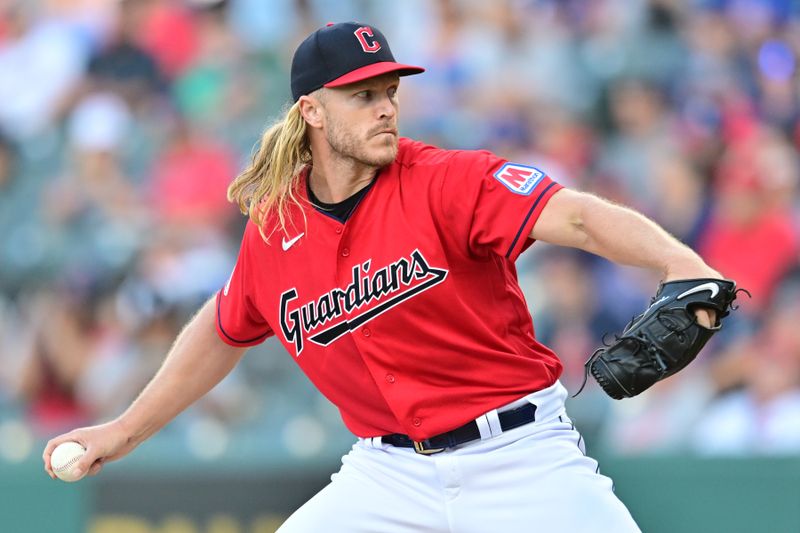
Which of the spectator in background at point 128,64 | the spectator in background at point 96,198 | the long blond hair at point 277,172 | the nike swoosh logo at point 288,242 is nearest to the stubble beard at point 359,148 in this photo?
the long blond hair at point 277,172

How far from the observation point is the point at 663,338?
3285 mm

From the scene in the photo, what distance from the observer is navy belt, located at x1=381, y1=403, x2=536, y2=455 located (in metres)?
3.96

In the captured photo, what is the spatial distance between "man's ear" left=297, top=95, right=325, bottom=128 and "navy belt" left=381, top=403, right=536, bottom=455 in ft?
3.71

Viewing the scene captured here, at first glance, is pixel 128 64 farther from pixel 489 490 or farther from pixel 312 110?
pixel 489 490

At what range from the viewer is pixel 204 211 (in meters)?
8.92

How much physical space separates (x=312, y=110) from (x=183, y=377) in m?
1.09

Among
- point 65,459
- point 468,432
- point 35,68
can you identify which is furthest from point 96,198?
point 468,432

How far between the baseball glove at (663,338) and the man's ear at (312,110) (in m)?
1.37

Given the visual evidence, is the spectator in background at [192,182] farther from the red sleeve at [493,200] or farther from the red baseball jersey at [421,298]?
the red sleeve at [493,200]

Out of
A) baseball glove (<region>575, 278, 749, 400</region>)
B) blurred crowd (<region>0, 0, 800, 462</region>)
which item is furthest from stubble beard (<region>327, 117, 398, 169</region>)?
blurred crowd (<region>0, 0, 800, 462</region>)

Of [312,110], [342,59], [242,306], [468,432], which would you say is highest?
[342,59]

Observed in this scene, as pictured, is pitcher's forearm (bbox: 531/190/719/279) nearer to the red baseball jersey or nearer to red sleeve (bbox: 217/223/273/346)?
the red baseball jersey

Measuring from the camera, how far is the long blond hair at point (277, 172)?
14.0 feet

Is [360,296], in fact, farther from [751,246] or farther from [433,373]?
[751,246]
